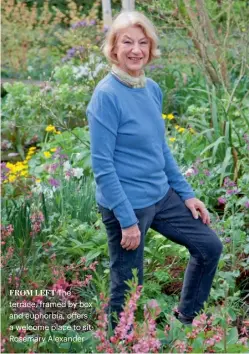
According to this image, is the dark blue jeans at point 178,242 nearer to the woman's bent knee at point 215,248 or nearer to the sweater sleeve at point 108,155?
the woman's bent knee at point 215,248

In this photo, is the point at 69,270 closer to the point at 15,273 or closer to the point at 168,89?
the point at 15,273

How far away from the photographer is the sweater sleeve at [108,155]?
290 centimetres

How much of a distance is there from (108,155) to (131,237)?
1.09ft

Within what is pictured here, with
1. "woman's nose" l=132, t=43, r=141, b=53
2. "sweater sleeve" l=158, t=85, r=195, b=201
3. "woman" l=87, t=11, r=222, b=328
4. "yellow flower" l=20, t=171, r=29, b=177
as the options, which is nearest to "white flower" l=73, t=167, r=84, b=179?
"yellow flower" l=20, t=171, r=29, b=177

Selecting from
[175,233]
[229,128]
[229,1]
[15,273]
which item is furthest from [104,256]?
[229,1]

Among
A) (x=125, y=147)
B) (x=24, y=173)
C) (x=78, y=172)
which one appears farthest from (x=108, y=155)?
(x=24, y=173)

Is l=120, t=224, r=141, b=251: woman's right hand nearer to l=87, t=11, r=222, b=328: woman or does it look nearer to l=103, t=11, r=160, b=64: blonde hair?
l=87, t=11, r=222, b=328: woman

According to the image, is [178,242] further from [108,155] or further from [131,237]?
[108,155]

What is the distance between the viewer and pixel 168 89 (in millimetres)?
6953

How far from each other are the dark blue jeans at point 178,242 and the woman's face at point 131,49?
0.56m

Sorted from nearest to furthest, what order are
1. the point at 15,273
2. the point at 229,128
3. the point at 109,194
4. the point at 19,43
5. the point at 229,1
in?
the point at 109,194, the point at 15,273, the point at 229,128, the point at 229,1, the point at 19,43

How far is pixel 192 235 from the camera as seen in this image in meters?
3.18

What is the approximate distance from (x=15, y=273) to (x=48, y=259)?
1.14 feet

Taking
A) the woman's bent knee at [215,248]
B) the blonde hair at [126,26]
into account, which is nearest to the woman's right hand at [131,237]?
the woman's bent knee at [215,248]
